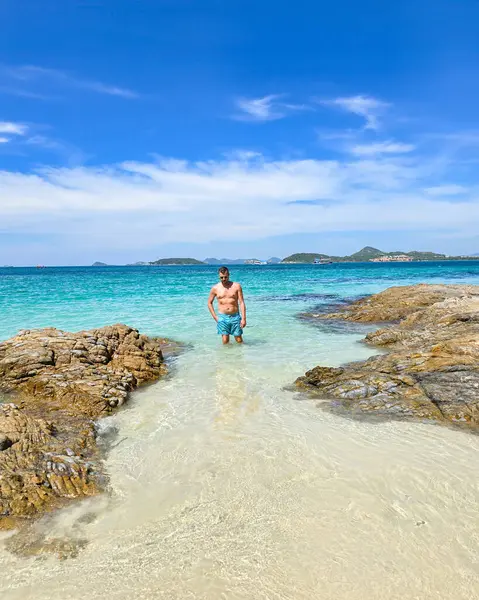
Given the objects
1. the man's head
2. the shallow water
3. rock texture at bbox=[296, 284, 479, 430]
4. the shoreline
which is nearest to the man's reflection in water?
the shallow water

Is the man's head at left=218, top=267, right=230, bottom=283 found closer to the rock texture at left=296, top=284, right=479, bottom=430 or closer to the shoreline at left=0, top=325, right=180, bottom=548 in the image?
the shoreline at left=0, top=325, right=180, bottom=548

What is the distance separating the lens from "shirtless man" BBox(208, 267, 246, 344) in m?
10.9

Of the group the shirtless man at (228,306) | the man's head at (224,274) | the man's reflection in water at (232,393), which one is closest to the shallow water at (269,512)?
the man's reflection in water at (232,393)

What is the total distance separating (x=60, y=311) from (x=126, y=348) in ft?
47.3

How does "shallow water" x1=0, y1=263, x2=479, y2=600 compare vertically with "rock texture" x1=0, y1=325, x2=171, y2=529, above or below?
below

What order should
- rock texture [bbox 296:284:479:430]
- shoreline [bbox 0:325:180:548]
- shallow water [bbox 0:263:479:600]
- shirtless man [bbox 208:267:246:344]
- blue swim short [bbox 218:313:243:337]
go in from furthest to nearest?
1. blue swim short [bbox 218:313:243:337]
2. shirtless man [bbox 208:267:246:344]
3. rock texture [bbox 296:284:479:430]
4. shoreline [bbox 0:325:180:548]
5. shallow water [bbox 0:263:479:600]

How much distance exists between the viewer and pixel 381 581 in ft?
9.56

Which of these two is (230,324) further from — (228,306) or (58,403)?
(58,403)

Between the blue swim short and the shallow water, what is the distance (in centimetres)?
467

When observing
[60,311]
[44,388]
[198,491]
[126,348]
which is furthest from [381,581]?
[60,311]

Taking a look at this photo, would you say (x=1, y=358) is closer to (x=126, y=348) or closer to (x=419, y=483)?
(x=126, y=348)

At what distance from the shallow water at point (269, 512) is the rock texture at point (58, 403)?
0.34 metres

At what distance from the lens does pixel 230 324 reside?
11492mm

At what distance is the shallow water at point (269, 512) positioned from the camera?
116 inches
